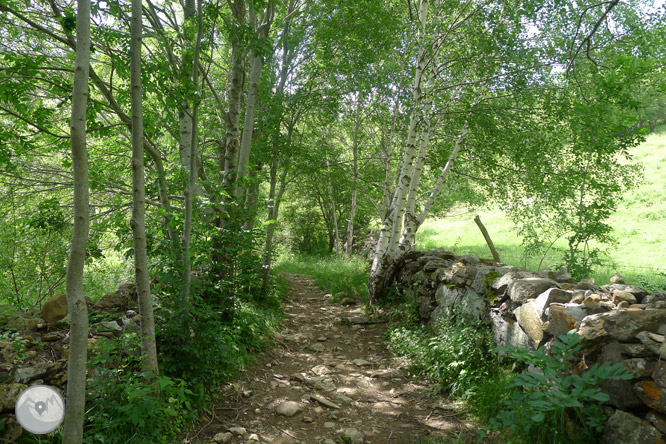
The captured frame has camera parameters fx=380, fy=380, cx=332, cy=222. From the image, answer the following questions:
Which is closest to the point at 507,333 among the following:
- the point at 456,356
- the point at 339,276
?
the point at 456,356

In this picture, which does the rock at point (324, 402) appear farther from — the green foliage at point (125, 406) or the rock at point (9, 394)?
the rock at point (9, 394)

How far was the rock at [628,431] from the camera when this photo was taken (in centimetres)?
240

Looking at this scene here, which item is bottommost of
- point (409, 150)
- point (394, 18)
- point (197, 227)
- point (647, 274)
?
point (647, 274)

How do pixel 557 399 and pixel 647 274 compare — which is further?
pixel 647 274

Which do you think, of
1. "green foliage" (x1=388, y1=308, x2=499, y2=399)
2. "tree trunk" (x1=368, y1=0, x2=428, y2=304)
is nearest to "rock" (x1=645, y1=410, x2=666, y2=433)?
"green foliage" (x1=388, y1=308, x2=499, y2=399)

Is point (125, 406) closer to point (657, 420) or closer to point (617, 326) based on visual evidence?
point (657, 420)

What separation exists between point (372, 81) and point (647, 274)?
7552mm

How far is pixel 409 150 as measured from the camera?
765 centimetres

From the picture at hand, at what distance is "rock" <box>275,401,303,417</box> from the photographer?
13.4ft

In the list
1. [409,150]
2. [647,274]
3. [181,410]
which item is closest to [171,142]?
[409,150]

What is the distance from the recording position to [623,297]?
3402mm

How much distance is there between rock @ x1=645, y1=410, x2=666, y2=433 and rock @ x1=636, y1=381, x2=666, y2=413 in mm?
42

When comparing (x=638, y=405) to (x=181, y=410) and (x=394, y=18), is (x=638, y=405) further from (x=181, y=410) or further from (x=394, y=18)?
(x=394, y=18)

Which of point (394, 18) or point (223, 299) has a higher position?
point (394, 18)
